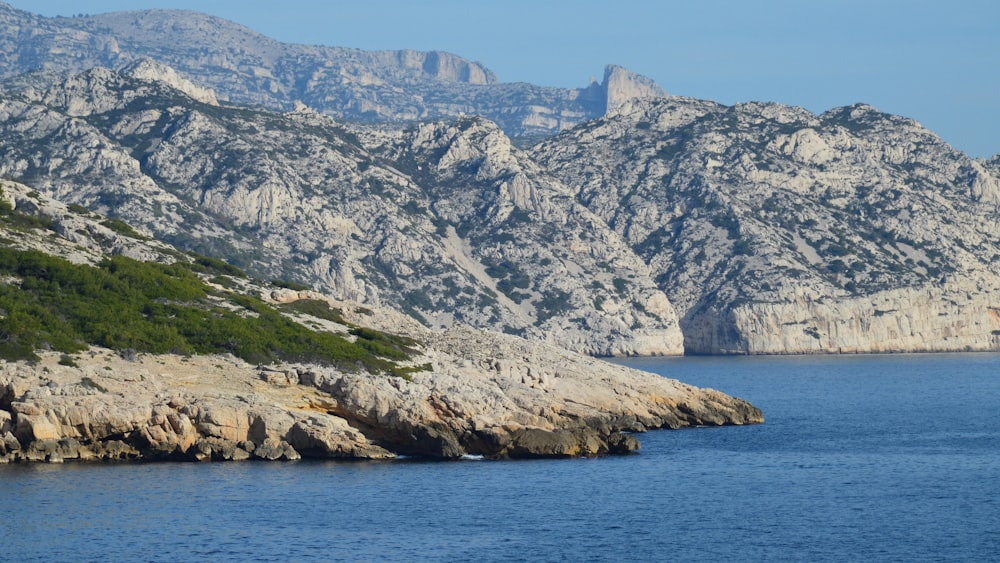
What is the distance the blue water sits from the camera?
61.6 m

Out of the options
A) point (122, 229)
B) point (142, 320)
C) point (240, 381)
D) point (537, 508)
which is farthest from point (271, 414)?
point (122, 229)

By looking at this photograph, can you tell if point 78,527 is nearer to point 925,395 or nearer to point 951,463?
point 951,463

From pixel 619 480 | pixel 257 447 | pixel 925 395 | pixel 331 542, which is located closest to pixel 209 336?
pixel 257 447

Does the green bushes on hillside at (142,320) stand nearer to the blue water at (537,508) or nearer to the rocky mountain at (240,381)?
the rocky mountain at (240,381)

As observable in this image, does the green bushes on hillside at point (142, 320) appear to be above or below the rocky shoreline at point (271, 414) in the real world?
above

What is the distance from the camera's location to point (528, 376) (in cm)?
10594

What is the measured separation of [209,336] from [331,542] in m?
36.3

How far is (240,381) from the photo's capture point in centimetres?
8938

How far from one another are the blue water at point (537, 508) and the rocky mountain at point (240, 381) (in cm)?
297

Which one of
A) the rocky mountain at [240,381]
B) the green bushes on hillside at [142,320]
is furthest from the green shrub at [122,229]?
the green bushes on hillside at [142,320]

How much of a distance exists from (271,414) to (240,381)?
5492 mm

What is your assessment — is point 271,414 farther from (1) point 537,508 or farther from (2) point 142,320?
(1) point 537,508

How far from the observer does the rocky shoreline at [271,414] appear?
80.5 metres

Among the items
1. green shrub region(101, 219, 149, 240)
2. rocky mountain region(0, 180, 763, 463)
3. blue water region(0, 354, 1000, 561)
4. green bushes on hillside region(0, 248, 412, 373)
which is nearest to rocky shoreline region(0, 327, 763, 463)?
rocky mountain region(0, 180, 763, 463)
